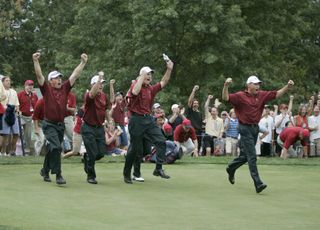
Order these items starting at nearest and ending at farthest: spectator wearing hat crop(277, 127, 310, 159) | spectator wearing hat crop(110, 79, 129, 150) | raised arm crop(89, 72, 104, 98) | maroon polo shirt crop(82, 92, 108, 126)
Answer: raised arm crop(89, 72, 104, 98) → maroon polo shirt crop(82, 92, 108, 126) → spectator wearing hat crop(110, 79, 129, 150) → spectator wearing hat crop(277, 127, 310, 159)

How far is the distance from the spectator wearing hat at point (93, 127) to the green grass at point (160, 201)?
385 mm

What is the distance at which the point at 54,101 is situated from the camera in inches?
559

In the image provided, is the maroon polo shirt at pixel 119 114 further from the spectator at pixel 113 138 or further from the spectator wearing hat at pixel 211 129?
the spectator wearing hat at pixel 211 129

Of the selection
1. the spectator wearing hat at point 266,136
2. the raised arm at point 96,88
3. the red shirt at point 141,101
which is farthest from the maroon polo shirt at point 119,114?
the raised arm at point 96,88

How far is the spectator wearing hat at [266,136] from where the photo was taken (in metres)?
25.5

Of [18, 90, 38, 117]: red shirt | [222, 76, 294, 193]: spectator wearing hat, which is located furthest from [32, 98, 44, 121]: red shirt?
[18, 90, 38, 117]: red shirt

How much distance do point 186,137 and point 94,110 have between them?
740 cm

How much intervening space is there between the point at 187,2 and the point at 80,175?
21.9 m

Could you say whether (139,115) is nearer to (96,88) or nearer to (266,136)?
(96,88)

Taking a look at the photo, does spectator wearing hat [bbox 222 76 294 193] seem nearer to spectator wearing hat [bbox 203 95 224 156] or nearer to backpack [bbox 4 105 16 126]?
Result: backpack [bbox 4 105 16 126]

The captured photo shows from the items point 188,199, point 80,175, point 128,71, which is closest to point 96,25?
point 128,71

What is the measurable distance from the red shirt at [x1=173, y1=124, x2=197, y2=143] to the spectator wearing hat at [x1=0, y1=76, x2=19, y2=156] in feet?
13.8

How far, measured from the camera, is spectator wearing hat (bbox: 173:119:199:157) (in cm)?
2167

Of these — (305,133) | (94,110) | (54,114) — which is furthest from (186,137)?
(54,114)
